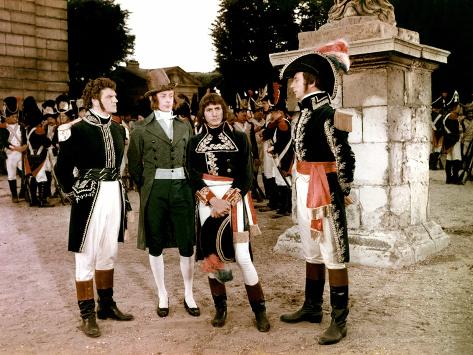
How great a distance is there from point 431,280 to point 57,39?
21.3 m

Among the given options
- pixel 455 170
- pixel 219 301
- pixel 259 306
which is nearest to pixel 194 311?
pixel 219 301

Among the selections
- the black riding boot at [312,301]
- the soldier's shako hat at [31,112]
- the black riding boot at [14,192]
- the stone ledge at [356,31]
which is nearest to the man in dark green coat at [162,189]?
the black riding boot at [312,301]

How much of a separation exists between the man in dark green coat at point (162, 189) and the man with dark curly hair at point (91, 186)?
304 millimetres

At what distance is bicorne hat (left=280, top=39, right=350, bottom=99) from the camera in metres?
4.14

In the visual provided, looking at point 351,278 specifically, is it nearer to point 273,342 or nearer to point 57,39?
point 273,342

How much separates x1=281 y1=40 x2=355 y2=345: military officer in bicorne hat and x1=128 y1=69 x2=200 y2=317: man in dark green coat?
1065mm

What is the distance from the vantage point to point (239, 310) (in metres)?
4.73

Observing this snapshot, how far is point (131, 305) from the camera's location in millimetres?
4953

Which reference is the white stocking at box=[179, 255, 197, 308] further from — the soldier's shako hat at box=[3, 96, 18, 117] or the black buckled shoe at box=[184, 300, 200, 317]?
the soldier's shako hat at box=[3, 96, 18, 117]

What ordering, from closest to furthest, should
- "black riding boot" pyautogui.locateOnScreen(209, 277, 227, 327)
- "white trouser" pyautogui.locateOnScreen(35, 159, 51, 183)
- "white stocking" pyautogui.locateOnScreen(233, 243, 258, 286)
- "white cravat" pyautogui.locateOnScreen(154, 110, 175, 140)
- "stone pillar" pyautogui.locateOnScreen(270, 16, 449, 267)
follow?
"white stocking" pyautogui.locateOnScreen(233, 243, 258, 286)
"black riding boot" pyautogui.locateOnScreen(209, 277, 227, 327)
"white cravat" pyautogui.locateOnScreen(154, 110, 175, 140)
"stone pillar" pyautogui.locateOnScreen(270, 16, 449, 267)
"white trouser" pyautogui.locateOnScreen(35, 159, 51, 183)

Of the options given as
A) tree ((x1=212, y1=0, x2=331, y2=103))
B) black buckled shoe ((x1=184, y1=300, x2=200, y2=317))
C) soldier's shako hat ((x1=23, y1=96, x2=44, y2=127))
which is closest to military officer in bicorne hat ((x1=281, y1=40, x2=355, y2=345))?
black buckled shoe ((x1=184, y1=300, x2=200, y2=317))

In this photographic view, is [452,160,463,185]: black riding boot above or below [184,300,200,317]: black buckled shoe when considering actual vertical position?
above

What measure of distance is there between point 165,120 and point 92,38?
38664 mm

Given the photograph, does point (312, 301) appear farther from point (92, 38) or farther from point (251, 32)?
point (92, 38)
